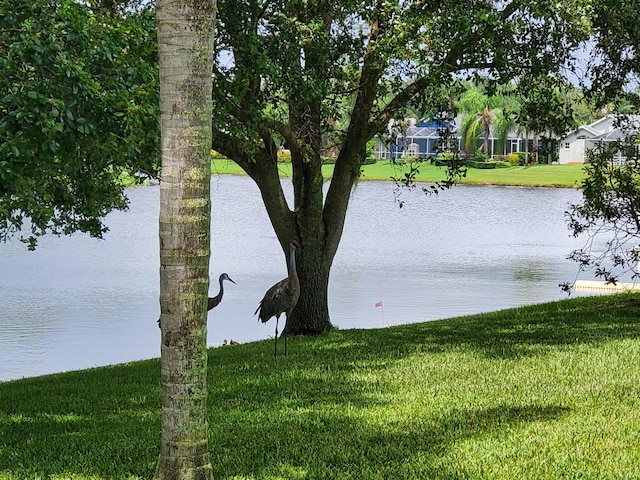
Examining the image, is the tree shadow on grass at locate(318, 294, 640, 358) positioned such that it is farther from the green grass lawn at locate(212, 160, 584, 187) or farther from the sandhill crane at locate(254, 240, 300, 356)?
the green grass lawn at locate(212, 160, 584, 187)

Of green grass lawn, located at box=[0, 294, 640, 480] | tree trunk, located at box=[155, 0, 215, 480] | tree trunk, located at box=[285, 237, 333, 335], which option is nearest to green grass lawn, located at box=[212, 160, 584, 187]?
tree trunk, located at box=[285, 237, 333, 335]

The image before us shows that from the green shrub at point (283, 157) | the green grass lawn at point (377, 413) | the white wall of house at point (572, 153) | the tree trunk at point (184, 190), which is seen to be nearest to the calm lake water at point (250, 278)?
the green shrub at point (283, 157)

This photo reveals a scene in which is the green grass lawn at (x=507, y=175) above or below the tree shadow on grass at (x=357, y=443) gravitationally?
above

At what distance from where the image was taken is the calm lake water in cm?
1856

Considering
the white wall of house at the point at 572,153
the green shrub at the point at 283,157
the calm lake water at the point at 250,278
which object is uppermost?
the white wall of house at the point at 572,153

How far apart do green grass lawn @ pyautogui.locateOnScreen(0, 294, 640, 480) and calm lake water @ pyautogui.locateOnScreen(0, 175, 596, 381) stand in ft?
21.6

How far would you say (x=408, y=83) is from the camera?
1539 centimetres

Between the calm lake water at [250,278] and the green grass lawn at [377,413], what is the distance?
6.60 metres

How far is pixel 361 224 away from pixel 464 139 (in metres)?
48.2

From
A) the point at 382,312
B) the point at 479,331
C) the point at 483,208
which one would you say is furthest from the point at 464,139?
the point at 479,331

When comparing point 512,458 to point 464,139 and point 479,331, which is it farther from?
point 464,139

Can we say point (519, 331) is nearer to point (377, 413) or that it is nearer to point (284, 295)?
point (284, 295)

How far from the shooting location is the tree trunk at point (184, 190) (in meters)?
4.90

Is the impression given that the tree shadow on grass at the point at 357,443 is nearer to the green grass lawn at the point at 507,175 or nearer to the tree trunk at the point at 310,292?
the tree trunk at the point at 310,292
